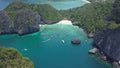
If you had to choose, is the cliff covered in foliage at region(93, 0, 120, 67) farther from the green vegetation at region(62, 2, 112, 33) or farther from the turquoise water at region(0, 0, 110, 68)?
the green vegetation at region(62, 2, 112, 33)

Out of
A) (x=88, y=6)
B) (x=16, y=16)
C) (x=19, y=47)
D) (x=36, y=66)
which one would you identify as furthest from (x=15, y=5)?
(x=36, y=66)

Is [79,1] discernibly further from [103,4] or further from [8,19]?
[8,19]

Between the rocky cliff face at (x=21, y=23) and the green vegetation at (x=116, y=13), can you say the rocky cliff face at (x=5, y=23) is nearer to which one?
the rocky cliff face at (x=21, y=23)

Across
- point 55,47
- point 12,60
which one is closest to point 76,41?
point 55,47

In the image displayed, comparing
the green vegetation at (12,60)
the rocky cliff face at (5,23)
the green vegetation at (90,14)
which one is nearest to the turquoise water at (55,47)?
the rocky cliff face at (5,23)

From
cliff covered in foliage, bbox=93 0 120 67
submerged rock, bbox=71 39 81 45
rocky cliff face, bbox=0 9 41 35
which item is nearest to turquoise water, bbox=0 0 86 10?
rocky cliff face, bbox=0 9 41 35

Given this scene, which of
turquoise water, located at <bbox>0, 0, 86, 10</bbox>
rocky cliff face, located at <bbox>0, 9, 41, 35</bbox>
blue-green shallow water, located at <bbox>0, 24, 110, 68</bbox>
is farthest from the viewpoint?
turquoise water, located at <bbox>0, 0, 86, 10</bbox>

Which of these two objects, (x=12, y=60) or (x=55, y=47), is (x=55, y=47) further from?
(x=12, y=60)
